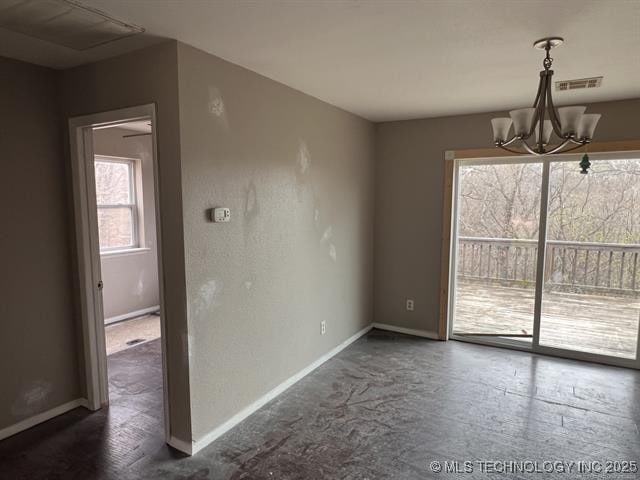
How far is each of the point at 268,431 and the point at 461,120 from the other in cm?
339

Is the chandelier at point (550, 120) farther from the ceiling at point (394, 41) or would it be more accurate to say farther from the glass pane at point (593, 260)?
the glass pane at point (593, 260)

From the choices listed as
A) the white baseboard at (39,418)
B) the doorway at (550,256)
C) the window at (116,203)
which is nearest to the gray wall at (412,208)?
the doorway at (550,256)

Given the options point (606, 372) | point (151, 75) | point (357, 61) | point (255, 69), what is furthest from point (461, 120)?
point (151, 75)

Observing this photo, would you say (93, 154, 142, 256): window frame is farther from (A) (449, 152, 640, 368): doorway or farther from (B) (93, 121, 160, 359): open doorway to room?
(A) (449, 152, 640, 368): doorway

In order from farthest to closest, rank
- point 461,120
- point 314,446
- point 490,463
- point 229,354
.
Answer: point 461,120, point 229,354, point 314,446, point 490,463

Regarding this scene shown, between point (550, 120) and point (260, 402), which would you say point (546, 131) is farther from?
point (260, 402)

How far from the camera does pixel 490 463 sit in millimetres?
2383

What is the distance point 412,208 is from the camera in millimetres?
4500

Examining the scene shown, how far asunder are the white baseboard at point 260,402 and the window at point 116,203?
3070 mm

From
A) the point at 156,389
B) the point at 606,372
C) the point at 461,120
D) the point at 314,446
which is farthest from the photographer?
the point at 461,120

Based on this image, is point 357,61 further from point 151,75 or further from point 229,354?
point 229,354

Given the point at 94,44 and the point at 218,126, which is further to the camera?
the point at 218,126

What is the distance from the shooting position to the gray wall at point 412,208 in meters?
4.25

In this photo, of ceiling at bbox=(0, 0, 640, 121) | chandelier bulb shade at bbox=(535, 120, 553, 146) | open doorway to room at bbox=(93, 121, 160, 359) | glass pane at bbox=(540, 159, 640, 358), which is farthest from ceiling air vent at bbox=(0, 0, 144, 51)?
glass pane at bbox=(540, 159, 640, 358)
